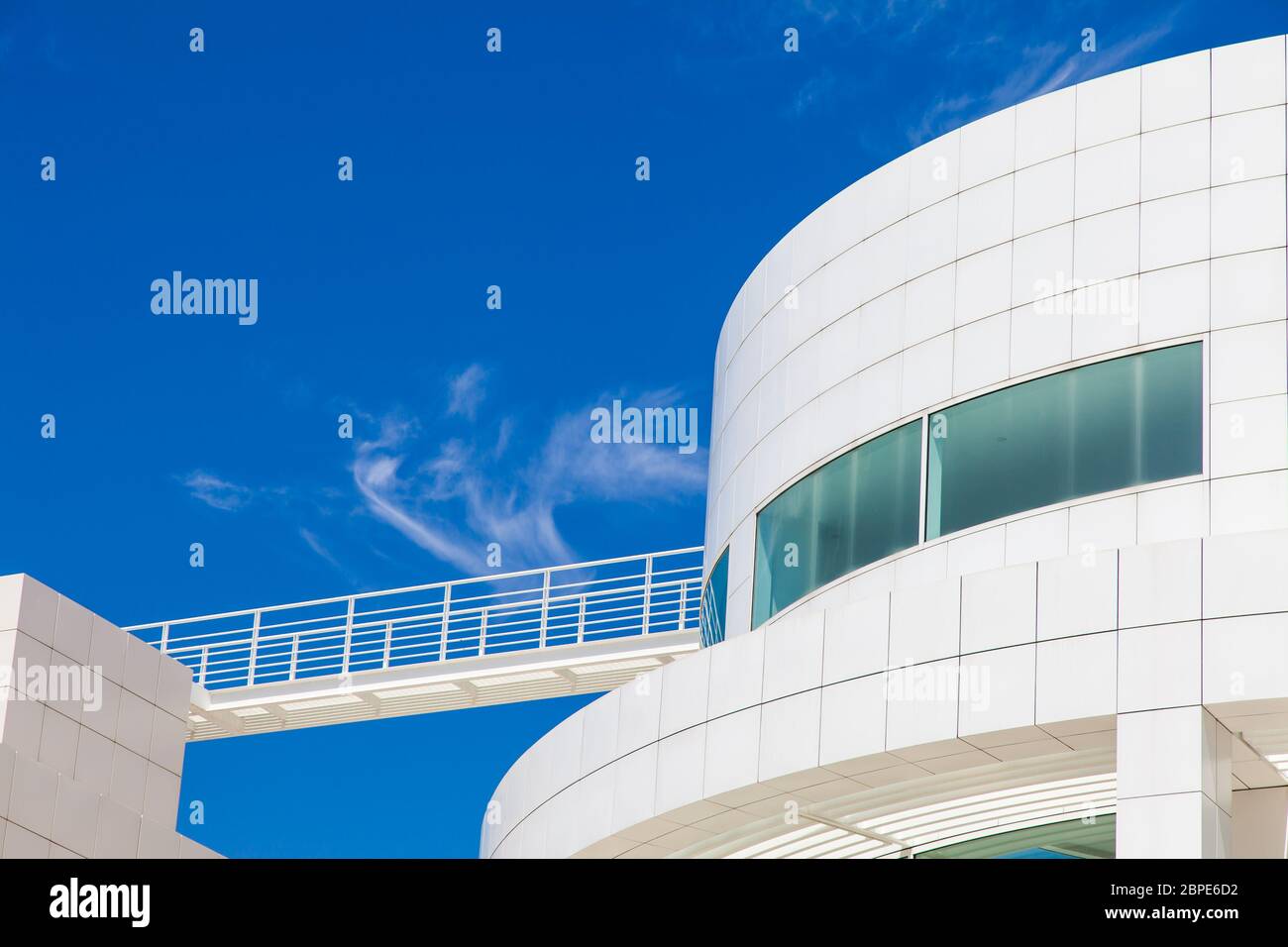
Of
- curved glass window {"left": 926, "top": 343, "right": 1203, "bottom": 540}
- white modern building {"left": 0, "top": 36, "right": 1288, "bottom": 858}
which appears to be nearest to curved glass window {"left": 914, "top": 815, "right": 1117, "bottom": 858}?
white modern building {"left": 0, "top": 36, "right": 1288, "bottom": 858}

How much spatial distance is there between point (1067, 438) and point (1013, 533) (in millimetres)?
1021

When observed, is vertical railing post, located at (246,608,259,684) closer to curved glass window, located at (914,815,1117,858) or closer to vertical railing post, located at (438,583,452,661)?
vertical railing post, located at (438,583,452,661)

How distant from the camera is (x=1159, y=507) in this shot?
16.7 metres

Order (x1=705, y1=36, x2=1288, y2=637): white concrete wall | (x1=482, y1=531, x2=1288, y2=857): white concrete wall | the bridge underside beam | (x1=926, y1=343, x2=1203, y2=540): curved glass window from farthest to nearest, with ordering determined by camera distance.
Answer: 1. the bridge underside beam
2. (x1=926, y1=343, x2=1203, y2=540): curved glass window
3. (x1=705, y1=36, x2=1288, y2=637): white concrete wall
4. (x1=482, y1=531, x2=1288, y2=857): white concrete wall

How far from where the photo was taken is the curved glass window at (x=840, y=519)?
1877 centimetres

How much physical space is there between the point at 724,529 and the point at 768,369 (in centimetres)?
199

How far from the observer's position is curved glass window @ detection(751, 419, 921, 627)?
18.8 m

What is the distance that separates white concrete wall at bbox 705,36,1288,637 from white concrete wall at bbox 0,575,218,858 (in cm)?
818

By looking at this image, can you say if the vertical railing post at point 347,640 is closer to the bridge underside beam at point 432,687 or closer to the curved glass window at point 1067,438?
the bridge underside beam at point 432,687

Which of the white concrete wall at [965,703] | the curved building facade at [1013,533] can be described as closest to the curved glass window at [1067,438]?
the curved building facade at [1013,533]
